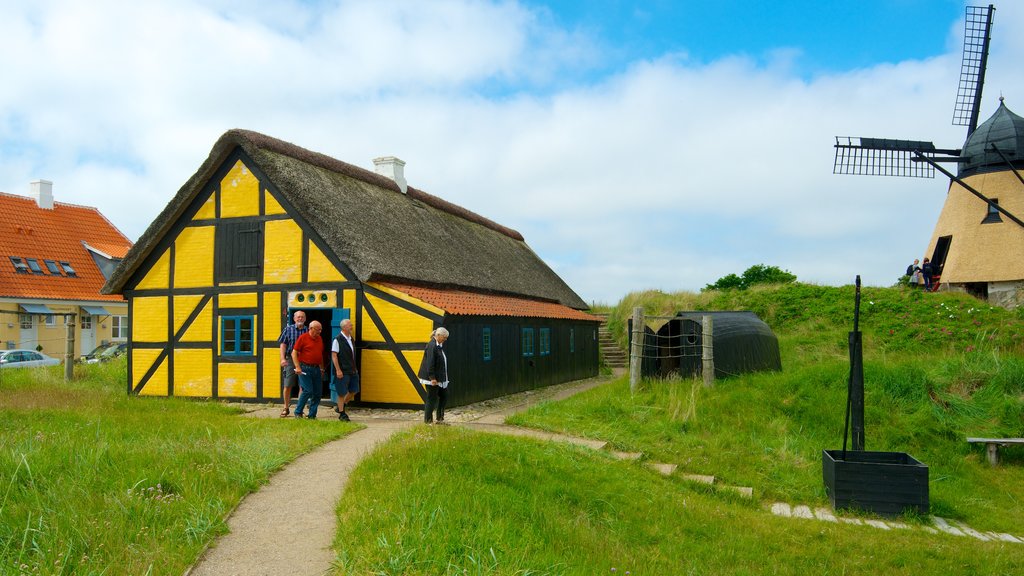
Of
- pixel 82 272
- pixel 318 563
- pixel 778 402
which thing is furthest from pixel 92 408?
pixel 82 272

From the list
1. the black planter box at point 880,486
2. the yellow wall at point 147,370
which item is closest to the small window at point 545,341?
the yellow wall at point 147,370

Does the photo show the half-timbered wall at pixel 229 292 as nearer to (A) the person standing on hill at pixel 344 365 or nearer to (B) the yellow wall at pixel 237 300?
(B) the yellow wall at pixel 237 300

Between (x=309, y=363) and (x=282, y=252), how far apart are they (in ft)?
11.4

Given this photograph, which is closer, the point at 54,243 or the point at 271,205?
the point at 271,205

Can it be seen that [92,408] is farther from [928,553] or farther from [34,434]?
[928,553]

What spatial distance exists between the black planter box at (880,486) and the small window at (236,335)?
34.3ft

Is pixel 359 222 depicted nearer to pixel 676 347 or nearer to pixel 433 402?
pixel 433 402

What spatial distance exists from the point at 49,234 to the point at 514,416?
2553cm

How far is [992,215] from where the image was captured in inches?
876

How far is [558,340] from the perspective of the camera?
62.0 ft

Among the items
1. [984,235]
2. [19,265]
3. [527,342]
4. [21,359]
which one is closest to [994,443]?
[527,342]

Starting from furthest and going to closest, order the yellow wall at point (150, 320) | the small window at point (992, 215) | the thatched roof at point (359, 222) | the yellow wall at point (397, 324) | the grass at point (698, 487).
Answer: the small window at point (992, 215) < the yellow wall at point (150, 320) < the thatched roof at point (359, 222) < the yellow wall at point (397, 324) < the grass at point (698, 487)

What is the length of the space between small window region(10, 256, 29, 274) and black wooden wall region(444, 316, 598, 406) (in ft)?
66.2

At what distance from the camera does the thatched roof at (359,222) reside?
42.9 ft
